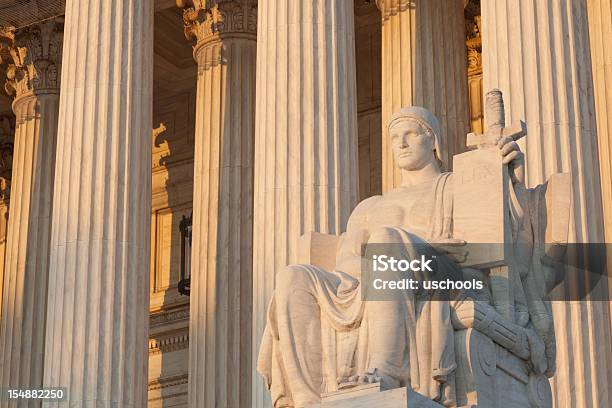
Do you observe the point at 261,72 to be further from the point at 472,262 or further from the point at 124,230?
the point at 472,262

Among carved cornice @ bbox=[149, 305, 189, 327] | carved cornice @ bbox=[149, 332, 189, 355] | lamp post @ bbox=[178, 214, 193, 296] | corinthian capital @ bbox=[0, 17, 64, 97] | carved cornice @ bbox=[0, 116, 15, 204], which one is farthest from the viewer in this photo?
carved cornice @ bbox=[0, 116, 15, 204]

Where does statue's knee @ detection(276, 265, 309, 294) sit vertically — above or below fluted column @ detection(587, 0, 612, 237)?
below

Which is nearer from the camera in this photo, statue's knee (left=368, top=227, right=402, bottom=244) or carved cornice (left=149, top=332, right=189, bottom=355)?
statue's knee (left=368, top=227, right=402, bottom=244)

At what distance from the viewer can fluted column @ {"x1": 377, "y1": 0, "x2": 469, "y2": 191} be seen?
3675cm

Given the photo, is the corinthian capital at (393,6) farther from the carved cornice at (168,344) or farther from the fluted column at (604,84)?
the carved cornice at (168,344)

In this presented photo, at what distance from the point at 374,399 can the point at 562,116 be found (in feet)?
39.7

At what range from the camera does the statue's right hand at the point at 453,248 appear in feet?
55.3

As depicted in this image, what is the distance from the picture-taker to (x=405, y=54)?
3731cm

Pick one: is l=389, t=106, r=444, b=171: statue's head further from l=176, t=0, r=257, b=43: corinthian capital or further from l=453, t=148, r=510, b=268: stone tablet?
l=176, t=0, r=257, b=43: corinthian capital

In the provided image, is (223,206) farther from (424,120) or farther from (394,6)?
(424,120)

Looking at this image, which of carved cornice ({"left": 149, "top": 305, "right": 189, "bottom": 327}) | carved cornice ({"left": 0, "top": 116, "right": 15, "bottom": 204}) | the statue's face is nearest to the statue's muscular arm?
the statue's face

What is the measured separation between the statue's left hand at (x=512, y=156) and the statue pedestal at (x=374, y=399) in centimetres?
328

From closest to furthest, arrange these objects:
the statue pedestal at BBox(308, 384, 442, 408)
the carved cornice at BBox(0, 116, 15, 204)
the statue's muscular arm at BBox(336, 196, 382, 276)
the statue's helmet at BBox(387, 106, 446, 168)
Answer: the statue pedestal at BBox(308, 384, 442, 408)
the statue's muscular arm at BBox(336, 196, 382, 276)
the statue's helmet at BBox(387, 106, 446, 168)
the carved cornice at BBox(0, 116, 15, 204)

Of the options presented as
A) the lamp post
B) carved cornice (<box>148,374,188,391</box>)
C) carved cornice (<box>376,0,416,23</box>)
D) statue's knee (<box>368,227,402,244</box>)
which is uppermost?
carved cornice (<box>376,0,416,23</box>)
